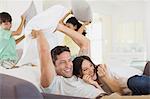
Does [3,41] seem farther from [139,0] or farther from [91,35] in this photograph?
[139,0]

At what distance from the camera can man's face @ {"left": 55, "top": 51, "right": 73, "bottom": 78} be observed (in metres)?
1.58

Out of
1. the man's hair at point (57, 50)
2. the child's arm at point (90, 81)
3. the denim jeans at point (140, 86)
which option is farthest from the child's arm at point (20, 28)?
the denim jeans at point (140, 86)

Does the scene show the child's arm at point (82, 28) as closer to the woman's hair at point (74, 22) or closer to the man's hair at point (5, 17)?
the woman's hair at point (74, 22)

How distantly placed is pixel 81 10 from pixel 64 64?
37cm

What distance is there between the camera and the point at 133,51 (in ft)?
5.72

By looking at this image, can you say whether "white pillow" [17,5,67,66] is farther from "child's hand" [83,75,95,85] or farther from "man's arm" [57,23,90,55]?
"child's hand" [83,75,95,85]

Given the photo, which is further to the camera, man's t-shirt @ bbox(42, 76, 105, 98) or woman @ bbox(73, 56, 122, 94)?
woman @ bbox(73, 56, 122, 94)

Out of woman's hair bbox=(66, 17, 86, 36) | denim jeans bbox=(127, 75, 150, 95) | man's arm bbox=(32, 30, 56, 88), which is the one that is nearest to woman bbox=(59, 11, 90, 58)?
woman's hair bbox=(66, 17, 86, 36)

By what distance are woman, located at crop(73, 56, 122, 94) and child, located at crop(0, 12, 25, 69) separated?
39 cm

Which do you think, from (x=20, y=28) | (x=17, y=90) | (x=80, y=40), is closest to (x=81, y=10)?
(x=80, y=40)

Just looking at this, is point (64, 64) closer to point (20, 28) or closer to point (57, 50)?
point (57, 50)

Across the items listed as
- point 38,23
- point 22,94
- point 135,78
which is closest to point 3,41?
point 38,23

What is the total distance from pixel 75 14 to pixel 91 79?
0.43 meters

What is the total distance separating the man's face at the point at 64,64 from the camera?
5.17 feet
